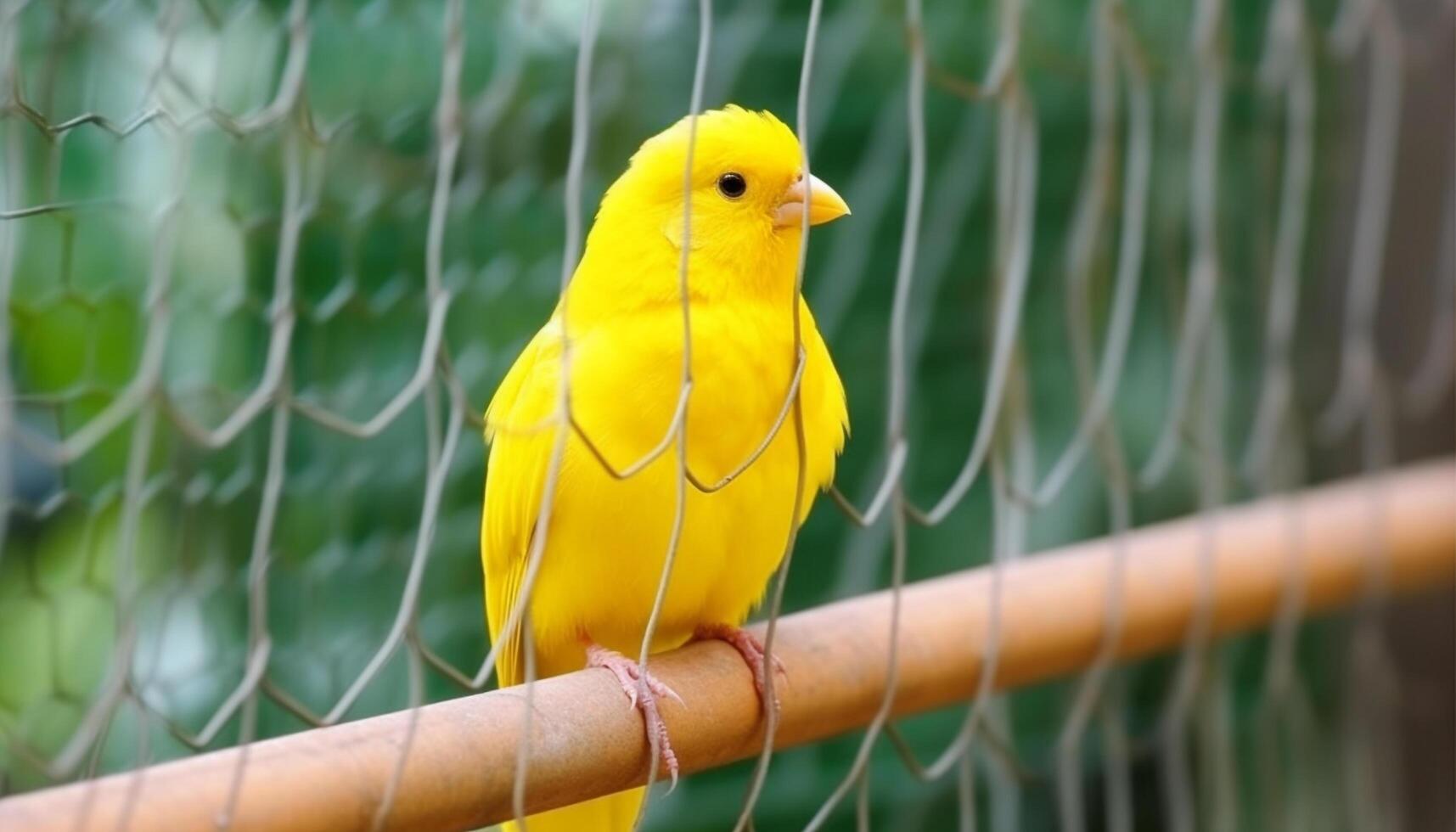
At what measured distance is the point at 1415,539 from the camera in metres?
2.09

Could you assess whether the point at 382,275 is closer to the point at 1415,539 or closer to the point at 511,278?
the point at 511,278

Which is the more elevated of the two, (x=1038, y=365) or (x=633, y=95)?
(x=633, y=95)

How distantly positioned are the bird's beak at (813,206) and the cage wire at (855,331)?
0.23ft

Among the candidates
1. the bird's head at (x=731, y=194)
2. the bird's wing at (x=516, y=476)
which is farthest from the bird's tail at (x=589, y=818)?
the bird's head at (x=731, y=194)

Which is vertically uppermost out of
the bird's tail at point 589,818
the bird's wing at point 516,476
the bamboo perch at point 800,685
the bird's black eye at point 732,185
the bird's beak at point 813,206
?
the bird's black eye at point 732,185

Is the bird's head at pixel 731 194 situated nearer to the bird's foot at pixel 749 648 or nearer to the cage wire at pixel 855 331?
the cage wire at pixel 855 331

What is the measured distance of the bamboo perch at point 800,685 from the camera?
0.89m

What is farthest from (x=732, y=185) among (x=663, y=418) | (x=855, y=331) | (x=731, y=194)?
(x=855, y=331)

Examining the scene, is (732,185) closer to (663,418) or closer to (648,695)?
Result: (663,418)

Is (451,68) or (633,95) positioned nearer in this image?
(451,68)

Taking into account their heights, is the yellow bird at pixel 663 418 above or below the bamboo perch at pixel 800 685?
above

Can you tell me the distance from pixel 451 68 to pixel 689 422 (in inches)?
18.0

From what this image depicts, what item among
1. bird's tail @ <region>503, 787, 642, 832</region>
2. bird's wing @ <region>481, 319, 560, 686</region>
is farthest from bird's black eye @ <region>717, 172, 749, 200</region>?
bird's tail @ <region>503, 787, 642, 832</region>

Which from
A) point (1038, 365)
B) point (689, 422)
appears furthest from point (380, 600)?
point (1038, 365)
